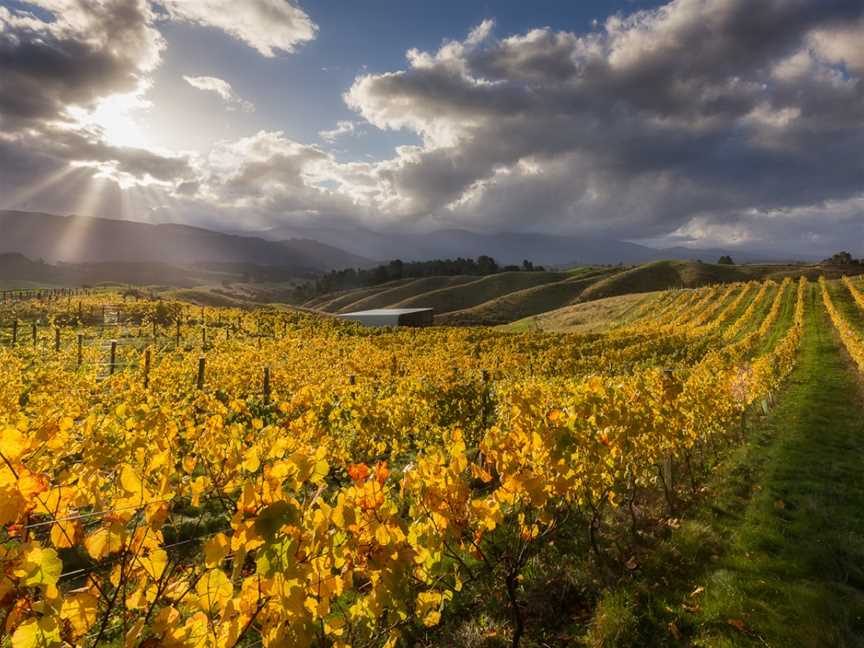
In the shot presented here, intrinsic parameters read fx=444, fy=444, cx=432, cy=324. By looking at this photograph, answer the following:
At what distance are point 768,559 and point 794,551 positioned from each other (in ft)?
1.86

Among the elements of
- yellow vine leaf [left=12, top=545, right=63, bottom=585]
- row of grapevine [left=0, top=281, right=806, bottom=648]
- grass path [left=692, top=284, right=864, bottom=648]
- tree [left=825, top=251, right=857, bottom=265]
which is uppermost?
tree [left=825, top=251, right=857, bottom=265]

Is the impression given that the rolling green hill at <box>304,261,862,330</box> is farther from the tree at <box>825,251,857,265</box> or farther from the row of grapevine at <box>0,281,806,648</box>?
the row of grapevine at <box>0,281,806,648</box>

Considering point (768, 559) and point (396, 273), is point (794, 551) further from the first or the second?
point (396, 273)

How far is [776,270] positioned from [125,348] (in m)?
112

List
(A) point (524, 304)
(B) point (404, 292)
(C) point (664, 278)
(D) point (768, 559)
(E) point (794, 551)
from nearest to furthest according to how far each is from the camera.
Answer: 1. (D) point (768, 559)
2. (E) point (794, 551)
3. (A) point (524, 304)
4. (C) point (664, 278)
5. (B) point (404, 292)

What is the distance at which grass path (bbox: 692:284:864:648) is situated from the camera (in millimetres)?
4289

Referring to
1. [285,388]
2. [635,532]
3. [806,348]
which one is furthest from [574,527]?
[806,348]

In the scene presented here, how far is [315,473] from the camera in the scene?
237 centimetres

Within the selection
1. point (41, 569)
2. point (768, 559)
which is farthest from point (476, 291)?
point (41, 569)

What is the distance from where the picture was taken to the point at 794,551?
5.80 metres

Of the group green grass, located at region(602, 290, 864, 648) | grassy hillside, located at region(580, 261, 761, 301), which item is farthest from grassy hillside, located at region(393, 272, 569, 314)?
green grass, located at region(602, 290, 864, 648)

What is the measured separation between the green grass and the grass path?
0.04ft

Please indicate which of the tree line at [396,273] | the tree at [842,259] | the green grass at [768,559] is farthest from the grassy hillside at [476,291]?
the green grass at [768,559]

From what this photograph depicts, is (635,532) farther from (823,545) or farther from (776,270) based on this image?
(776,270)
